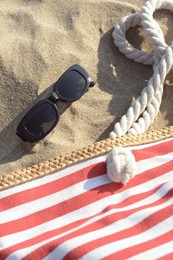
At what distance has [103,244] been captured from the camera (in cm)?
102

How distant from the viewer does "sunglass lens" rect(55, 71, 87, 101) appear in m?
1.49

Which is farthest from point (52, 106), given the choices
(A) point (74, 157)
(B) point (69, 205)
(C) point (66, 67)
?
(B) point (69, 205)

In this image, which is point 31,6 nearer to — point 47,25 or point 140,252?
point 47,25

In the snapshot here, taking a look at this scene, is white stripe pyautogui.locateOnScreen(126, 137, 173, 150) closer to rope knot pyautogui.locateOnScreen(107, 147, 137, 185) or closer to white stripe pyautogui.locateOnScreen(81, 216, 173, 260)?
rope knot pyautogui.locateOnScreen(107, 147, 137, 185)

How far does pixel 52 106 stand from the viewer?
4.76ft

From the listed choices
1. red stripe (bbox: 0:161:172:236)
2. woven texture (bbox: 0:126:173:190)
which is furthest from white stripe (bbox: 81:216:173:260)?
woven texture (bbox: 0:126:173:190)

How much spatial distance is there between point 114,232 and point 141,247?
7 cm

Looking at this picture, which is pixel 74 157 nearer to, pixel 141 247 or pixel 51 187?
pixel 51 187

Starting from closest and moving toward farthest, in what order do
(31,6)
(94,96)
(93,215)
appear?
(93,215), (94,96), (31,6)

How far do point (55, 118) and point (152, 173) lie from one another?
0.37 m

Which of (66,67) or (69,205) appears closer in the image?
(69,205)

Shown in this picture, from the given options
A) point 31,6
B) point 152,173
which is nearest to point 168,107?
point 152,173

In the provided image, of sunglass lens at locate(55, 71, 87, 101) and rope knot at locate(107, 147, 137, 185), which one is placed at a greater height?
sunglass lens at locate(55, 71, 87, 101)

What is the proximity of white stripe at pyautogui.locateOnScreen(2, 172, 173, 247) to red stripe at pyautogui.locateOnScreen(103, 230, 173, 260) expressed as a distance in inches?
4.7
